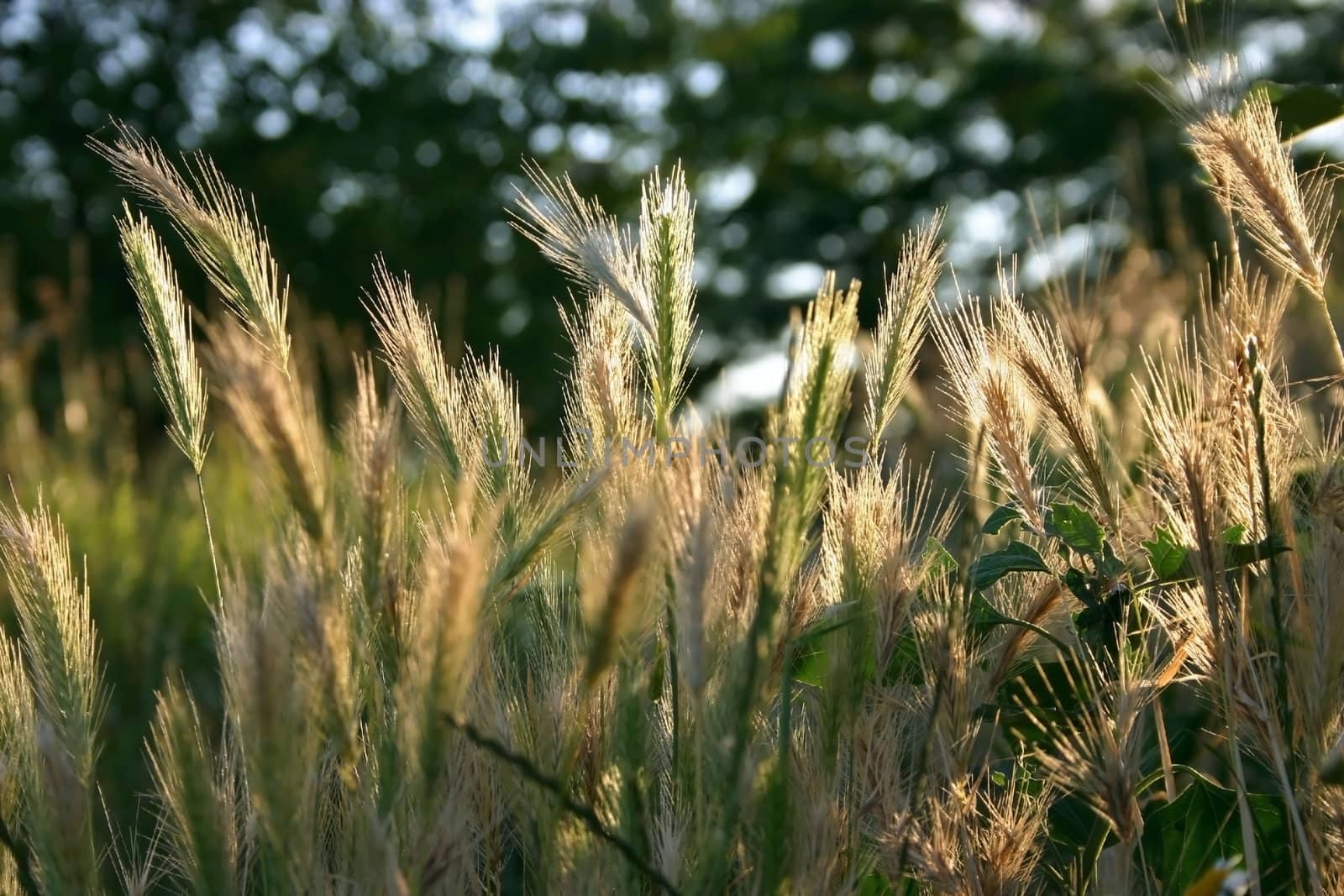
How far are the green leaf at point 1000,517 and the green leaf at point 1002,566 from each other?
0.08 m

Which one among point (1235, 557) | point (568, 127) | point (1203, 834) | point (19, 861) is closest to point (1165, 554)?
point (1235, 557)

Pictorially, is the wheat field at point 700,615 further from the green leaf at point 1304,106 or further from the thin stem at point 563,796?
the green leaf at point 1304,106

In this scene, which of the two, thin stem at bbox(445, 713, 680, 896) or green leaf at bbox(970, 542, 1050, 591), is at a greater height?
green leaf at bbox(970, 542, 1050, 591)

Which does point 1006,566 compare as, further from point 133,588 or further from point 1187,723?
point 133,588

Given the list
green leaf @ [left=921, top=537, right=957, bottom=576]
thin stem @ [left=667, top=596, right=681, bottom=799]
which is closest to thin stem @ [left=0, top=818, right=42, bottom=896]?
thin stem @ [left=667, top=596, right=681, bottom=799]

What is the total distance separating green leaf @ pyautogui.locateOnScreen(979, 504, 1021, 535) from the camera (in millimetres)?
1363

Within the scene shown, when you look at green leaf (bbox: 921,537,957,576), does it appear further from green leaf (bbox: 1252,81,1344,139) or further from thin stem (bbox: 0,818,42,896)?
thin stem (bbox: 0,818,42,896)

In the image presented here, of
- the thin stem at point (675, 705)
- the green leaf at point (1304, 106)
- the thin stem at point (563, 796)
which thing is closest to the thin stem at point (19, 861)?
the thin stem at point (563, 796)

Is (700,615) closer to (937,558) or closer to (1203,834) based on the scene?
(937,558)

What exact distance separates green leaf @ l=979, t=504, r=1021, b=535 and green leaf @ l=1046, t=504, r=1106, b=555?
0.09m

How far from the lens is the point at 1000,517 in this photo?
4.57 ft

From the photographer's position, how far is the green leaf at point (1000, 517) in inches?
53.7

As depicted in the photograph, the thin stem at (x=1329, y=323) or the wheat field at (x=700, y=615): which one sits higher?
the thin stem at (x=1329, y=323)

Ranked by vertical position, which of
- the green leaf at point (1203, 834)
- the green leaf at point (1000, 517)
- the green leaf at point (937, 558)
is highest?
the green leaf at point (1000, 517)
